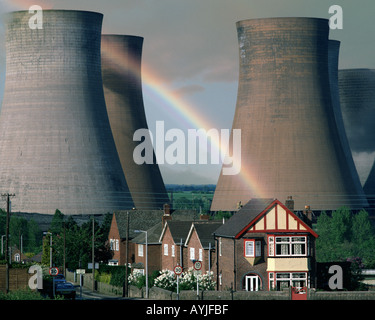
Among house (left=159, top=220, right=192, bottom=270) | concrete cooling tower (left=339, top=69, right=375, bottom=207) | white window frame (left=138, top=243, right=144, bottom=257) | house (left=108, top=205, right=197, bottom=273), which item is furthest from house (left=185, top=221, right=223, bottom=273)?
concrete cooling tower (left=339, top=69, right=375, bottom=207)

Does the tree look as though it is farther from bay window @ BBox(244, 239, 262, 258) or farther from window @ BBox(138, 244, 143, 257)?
bay window @ BBox(244, 239, 262, 258)

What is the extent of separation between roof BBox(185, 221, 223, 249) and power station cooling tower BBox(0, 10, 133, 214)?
4612 centimetres

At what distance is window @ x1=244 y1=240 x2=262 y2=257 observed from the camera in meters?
50.3

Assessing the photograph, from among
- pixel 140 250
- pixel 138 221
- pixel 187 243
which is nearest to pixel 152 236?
pixel 140 250

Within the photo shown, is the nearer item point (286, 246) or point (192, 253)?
point (286, 246)

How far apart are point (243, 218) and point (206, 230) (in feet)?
15.7

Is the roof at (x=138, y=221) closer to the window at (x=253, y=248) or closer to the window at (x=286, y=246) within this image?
the window at (x=253, y=248)

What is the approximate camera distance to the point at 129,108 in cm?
11500

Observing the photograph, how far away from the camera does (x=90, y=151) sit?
10350 cm

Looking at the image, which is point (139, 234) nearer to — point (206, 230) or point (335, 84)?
point (206, 230)

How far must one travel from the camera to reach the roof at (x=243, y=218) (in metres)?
51.2

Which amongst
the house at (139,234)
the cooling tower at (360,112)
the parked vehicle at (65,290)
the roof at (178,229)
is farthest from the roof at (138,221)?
the cooling tower at (360,112)

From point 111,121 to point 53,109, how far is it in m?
13.0
